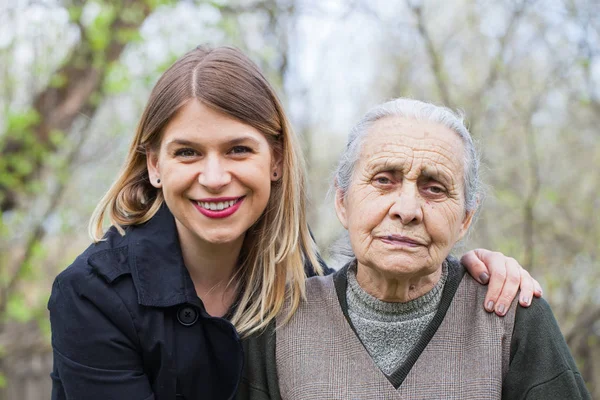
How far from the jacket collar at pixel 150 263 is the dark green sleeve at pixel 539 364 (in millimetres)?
1012

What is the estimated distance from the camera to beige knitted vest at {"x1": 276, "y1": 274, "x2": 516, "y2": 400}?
2225mm

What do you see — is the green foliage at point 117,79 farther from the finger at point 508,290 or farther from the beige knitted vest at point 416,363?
the finger at point 508,290

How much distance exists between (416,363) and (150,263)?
917 millimetres

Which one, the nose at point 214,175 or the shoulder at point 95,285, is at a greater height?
the nose at point 214,175

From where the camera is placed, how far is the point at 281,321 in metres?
2.46

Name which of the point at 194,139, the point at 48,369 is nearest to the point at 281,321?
the point at 194,139

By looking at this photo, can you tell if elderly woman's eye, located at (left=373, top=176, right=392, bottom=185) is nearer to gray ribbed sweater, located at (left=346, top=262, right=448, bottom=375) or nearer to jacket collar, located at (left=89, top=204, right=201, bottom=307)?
gray ribbed sweater, located at (left=346, top=262, right=448, bottom=375)

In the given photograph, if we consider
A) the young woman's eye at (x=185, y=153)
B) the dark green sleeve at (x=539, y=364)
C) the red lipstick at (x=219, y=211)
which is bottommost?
the dark green sleeve at (x=539, y=364)

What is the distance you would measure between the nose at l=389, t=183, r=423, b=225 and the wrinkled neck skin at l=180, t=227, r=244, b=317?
0.71 metres

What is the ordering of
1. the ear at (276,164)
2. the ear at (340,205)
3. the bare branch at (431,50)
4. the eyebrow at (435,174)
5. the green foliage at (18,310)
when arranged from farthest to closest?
Answer: 1. the green foliage at (18,310)
2. the bare branch at (431,50)
3. the ear at (276,164)
4. the ear at (340,205)
5. the eyebrow at (435,174)

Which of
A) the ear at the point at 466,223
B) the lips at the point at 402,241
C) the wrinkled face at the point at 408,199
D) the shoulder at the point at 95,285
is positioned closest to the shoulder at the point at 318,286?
the wrinkled face at the point at 408,199

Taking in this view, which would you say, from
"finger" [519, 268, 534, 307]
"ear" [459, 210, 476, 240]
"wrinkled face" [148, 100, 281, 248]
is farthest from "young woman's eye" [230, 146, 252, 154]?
"finger" [519, 268, 534, 307]

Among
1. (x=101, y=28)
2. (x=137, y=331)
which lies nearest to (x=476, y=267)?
(x=137, y=331)

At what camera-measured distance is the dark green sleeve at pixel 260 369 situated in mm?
2389
